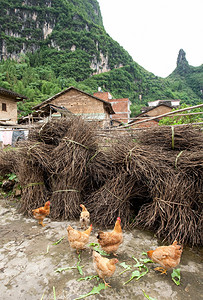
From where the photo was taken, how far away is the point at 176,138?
12.2ft

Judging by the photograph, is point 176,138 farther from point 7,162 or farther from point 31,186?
point 7,162

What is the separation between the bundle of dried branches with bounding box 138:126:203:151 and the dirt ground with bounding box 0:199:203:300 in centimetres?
187

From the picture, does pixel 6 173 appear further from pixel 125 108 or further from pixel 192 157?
pixel 125 108

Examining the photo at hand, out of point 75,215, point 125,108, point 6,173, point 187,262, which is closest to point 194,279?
point 187,262

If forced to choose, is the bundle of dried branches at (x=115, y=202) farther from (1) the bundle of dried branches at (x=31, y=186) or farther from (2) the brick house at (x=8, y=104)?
(2) the brick house at (x=8, y=104)

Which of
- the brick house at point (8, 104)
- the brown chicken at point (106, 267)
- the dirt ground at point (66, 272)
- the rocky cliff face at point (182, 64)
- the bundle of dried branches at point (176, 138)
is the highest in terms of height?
the rocky cliff face at point (182, 64)

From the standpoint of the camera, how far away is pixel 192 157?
3.23 metres

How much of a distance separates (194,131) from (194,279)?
106 inches

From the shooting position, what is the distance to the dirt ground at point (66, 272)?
78.7 inches

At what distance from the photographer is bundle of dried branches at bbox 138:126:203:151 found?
3670 millimetres

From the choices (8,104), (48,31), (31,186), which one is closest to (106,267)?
(31,186)

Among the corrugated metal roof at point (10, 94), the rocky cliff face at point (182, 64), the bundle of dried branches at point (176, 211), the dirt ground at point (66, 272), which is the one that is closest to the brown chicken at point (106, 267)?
the dirt ground at point (66, 272)

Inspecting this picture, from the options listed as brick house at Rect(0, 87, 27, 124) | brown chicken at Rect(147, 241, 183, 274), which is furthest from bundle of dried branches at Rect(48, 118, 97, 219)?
brick house at Rect(0, 87, 27, 124)

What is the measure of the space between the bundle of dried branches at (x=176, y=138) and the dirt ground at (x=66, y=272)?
1.87m
